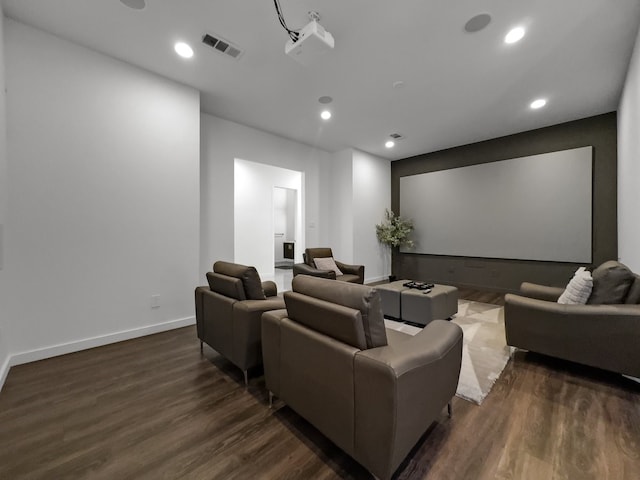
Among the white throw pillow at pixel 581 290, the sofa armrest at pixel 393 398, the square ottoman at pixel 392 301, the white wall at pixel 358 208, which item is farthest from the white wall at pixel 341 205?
the sofa armrest at pixel 393 398

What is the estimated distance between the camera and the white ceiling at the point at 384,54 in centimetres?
229

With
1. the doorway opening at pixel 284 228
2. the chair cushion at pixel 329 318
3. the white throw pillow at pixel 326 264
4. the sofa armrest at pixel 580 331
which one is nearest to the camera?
the chair cushion at pixel 329 318

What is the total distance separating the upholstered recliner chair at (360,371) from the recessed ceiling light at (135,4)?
268cm

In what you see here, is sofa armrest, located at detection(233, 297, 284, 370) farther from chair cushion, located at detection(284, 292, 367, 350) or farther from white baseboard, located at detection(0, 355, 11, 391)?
white baseboard, located at detection(0, 355, 11, 391)

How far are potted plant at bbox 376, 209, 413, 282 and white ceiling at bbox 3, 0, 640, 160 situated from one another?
2.58 meters

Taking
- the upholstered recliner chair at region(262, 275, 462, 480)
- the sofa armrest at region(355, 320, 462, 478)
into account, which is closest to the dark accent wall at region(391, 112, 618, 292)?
the upholstered recliner chair at region(262, 275, 462, 480)

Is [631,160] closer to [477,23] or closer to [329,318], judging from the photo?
[477,23]

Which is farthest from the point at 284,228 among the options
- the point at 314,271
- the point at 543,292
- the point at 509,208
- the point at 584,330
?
the point at 584,330

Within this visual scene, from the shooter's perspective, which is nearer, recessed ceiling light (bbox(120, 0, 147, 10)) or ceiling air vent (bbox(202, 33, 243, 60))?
recessed ceiling light (bbox(120, 0, 147, 10))

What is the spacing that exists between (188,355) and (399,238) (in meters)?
5.21

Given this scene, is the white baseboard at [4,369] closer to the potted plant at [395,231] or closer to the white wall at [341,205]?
the white wall at [341,205]

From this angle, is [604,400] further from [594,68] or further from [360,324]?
[594,68]

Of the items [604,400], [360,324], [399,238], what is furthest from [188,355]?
[399,238]

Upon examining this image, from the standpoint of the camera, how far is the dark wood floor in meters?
1.37
